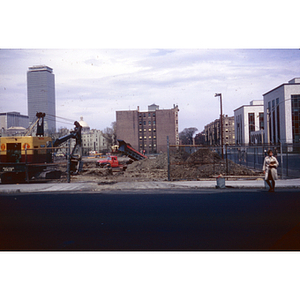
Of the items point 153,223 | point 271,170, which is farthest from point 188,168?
point 153,223

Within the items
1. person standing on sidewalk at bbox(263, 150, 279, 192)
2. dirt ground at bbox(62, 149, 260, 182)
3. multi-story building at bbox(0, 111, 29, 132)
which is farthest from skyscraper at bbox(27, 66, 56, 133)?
person standing on sidewalk at bbox(263, 150, 279, 192)

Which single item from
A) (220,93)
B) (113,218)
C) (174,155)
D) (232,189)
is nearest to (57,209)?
(113,218)

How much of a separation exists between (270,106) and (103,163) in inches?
2175

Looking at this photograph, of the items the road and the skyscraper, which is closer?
the road

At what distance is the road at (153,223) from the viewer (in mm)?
5746

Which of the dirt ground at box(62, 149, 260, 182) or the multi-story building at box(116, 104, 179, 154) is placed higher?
the multi-story building at box(116, 104, 179, 154)

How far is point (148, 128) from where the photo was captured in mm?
104500

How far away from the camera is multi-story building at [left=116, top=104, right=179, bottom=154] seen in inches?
3824

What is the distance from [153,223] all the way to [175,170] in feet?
55.2

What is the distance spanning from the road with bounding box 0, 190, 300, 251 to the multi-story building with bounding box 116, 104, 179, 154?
83925 millimetres

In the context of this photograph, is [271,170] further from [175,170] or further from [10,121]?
[10,121]

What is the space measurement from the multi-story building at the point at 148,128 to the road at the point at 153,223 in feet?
275

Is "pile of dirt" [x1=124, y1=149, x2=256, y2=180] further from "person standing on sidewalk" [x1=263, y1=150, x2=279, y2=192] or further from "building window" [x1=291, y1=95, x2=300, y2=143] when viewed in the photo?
"building window" [x1=291, y1=95, x2=300, y2=143]

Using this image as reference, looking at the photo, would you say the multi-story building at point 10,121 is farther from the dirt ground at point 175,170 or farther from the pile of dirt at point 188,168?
the pile of dirt at point 188,168
